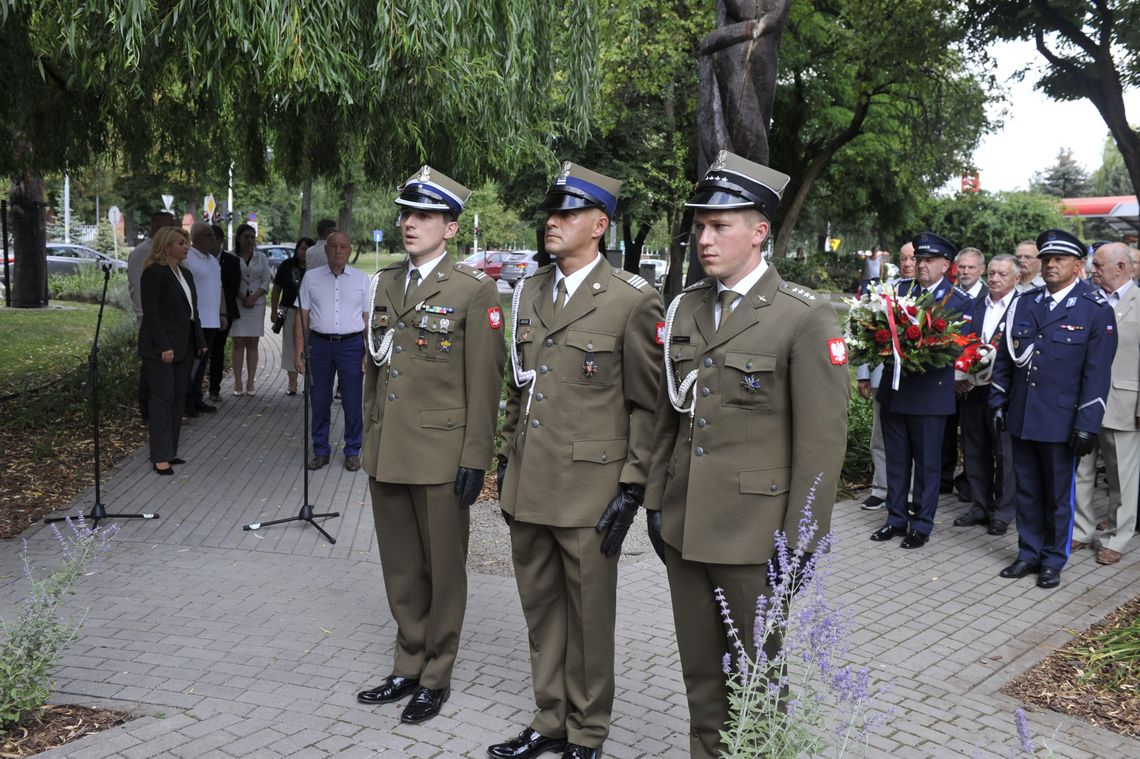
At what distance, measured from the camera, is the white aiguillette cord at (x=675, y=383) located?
12.3 ft

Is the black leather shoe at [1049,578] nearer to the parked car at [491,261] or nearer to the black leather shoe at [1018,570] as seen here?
the black leather shoe at [1018,570]

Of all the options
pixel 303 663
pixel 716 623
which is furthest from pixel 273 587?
pixel 716 623

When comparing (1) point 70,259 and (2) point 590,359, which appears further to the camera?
(1) point 70,259

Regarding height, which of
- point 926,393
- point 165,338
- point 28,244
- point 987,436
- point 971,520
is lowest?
point 971,520

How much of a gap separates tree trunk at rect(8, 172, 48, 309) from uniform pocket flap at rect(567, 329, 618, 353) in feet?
62.0

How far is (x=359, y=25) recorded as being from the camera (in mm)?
7047

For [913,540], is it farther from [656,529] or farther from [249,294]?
[249,294]

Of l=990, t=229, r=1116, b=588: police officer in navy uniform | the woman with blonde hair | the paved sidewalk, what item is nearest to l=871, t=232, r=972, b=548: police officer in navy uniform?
the paved sidewalk

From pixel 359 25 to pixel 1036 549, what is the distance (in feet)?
19.0

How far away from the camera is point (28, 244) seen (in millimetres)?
22062

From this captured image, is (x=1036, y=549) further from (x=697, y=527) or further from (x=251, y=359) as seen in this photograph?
(x=251, y=359)

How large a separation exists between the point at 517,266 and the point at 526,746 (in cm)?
4288

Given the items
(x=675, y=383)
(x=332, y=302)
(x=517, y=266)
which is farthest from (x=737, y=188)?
(x=517, y=266)

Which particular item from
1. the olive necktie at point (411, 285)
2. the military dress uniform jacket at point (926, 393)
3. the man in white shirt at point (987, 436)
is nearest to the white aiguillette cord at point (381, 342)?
the olive necktie at point (411, 285)
